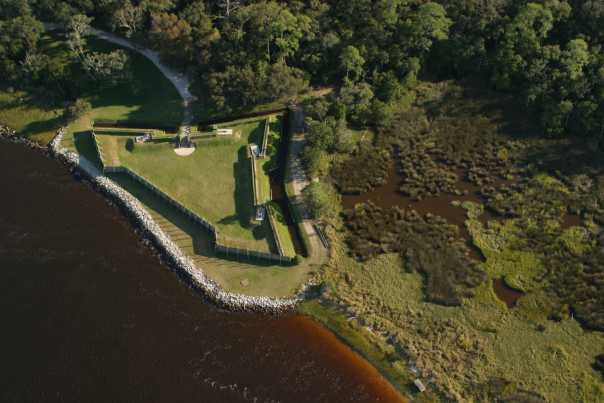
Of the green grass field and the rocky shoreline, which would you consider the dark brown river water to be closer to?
the rocky shoreline

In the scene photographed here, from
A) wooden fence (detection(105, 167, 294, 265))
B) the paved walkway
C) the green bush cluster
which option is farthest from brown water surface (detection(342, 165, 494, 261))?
the paved walkway

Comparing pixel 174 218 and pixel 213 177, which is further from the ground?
pixel 213 177

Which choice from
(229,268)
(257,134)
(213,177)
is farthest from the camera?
(257,134)

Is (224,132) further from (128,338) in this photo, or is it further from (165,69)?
(128,338)

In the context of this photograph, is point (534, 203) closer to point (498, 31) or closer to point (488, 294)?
point (488, 294)

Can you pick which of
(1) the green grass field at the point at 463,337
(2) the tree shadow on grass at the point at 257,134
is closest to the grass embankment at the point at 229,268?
(1) the green grass field at the point at 463,337

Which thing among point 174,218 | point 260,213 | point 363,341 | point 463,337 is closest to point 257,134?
point 260,213

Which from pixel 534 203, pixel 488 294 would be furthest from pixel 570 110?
pixel 488 294

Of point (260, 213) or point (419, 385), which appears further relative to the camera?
point (260, 213)
